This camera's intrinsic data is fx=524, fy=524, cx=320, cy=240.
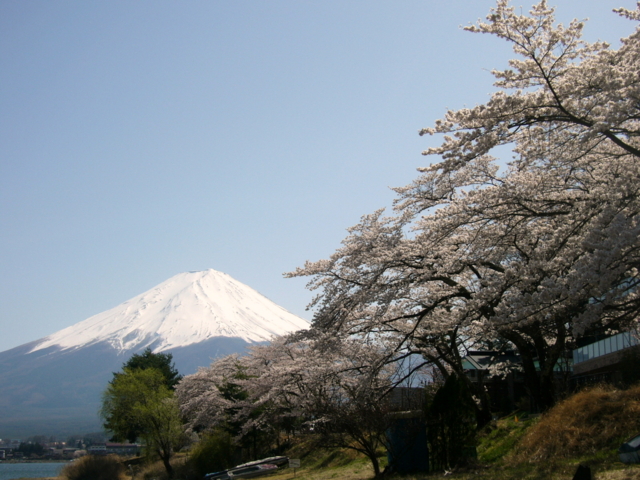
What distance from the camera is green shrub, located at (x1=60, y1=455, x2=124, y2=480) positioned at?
31047mm

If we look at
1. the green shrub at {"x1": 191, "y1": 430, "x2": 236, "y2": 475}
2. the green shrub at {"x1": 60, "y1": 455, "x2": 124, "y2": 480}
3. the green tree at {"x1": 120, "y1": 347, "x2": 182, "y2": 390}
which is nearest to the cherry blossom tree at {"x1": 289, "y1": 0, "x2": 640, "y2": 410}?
the green shrub at {"x1": 191, "y1": 430, "x2": 236, "y2": 475}

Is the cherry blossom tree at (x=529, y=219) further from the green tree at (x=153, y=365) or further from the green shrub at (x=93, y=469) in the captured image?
the green tree at (x=153, y=365)

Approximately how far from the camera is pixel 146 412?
30266 millimetres

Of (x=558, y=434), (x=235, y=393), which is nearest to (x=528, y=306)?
(x=558, y=434)

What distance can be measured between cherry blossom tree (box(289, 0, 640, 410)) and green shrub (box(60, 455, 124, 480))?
81.6ft

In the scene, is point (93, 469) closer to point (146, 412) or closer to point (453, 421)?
point (146, 412)

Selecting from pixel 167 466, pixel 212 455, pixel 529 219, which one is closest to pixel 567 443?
pixel 529 219

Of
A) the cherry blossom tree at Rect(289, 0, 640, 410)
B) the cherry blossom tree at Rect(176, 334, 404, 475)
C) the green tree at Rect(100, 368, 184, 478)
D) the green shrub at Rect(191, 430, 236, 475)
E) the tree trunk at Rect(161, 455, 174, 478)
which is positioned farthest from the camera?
the green tree at Rect(100, 368, 184, 478)

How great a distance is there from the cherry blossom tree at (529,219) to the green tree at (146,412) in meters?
20.5

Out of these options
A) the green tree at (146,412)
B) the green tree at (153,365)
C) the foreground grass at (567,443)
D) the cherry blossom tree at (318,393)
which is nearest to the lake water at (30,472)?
the green tree at (146,412)

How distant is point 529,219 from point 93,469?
3097cm

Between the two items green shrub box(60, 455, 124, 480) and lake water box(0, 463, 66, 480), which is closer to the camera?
green shrub box(60, 455, 124, 480)

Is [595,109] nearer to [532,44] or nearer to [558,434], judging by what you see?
[532,44]

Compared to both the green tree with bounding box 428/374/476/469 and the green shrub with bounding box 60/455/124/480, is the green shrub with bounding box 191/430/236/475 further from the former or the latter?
the green tree with bounding box 428/374/476/469
